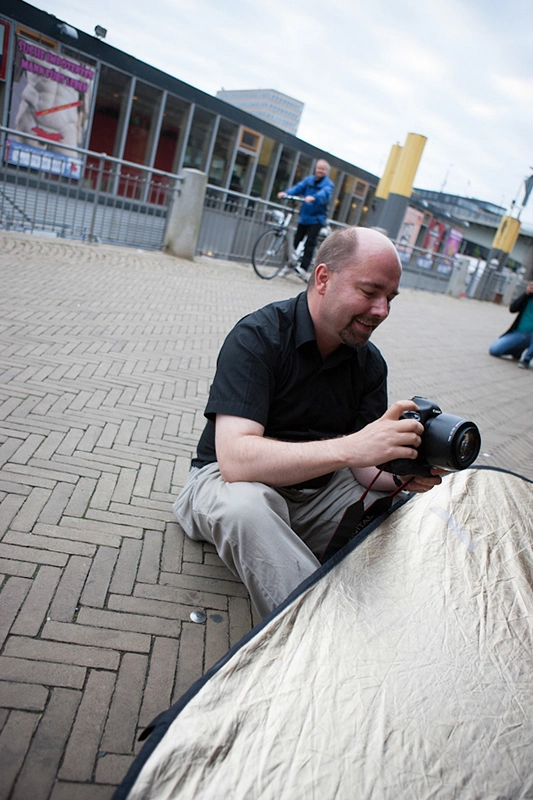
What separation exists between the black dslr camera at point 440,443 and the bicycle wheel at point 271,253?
975 centimetres

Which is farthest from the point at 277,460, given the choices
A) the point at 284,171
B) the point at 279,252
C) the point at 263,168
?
the point at 284,171

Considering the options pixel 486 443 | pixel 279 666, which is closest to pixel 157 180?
pixel 486 443

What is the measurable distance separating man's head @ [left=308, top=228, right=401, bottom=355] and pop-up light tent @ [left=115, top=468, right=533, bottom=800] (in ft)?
2.60

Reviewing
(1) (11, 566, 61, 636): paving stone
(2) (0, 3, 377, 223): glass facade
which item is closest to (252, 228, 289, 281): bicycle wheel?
(2) (0, 3, 377, 223): glass facade

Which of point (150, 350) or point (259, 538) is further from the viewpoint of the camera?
point (150, 350)

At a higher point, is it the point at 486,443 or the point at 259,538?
the point at 259,538

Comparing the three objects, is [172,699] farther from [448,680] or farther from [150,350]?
[150,350]

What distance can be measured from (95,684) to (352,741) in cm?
89

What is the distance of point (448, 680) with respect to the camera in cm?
142

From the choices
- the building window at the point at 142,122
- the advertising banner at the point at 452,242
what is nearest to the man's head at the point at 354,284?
the building window at the point at 142,122

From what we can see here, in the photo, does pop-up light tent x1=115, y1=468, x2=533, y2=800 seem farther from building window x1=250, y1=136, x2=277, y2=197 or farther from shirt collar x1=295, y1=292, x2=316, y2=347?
building window x1=250, y1=136, x2=277, y2=197

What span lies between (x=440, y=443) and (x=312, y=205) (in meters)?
9.51


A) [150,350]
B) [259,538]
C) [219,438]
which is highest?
[219,438]

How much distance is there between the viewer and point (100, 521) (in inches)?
104
